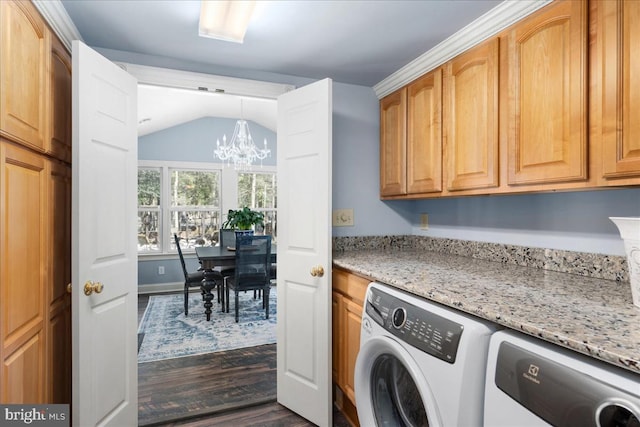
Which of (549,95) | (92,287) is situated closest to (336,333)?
(92,287)

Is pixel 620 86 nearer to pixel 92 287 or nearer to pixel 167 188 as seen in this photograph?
pixel 92 287

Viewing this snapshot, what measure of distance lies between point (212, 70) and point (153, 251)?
153 inches

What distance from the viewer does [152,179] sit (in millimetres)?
5230

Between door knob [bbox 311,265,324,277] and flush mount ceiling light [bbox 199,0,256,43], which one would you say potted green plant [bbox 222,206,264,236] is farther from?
flush mount ceiling light [bbox 199,0,256,43]

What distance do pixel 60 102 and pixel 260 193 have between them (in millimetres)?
4220

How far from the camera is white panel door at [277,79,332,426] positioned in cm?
191

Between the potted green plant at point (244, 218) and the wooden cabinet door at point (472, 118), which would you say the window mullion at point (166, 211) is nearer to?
the potted green plant at point (244, 218)

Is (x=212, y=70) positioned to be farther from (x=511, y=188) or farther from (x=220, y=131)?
(x=220, y=131)

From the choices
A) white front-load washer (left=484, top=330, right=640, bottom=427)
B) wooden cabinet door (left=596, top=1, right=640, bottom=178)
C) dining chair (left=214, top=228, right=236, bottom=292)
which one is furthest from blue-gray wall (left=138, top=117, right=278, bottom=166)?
white front-load washer (left=484, top=330, right=640, bottom=427)

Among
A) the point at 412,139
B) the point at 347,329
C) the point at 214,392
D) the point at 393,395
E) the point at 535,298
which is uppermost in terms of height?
the point at 412,139

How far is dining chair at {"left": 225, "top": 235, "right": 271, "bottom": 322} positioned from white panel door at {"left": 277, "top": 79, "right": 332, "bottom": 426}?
153cm

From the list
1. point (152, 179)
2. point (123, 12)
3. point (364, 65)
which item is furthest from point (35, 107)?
point (152, 179)

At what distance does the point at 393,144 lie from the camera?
2.32 meters

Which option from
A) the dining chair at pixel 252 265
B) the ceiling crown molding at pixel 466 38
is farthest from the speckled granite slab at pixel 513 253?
the dining chair at pixel 252 265
